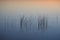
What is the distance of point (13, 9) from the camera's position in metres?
1.41

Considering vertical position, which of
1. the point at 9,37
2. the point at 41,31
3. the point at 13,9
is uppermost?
the point at 13,9

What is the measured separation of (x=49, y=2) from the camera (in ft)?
4.66

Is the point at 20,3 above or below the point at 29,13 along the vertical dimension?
above

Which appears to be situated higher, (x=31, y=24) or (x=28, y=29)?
(x=31, y=24)

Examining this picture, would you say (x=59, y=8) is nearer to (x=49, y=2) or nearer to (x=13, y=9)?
(x=49, y=2)

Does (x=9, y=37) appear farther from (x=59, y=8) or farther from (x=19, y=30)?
(x=59, y=8)

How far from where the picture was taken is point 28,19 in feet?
4.64

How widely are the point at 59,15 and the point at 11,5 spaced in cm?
98

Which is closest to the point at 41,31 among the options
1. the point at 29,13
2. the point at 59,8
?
the point at 29,13

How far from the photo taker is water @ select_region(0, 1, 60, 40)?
141 centimetres

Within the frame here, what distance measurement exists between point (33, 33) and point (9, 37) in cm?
49

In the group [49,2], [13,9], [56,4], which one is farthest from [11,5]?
[56,4]

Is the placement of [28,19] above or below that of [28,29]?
above

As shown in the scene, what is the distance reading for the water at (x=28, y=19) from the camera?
141 cm
